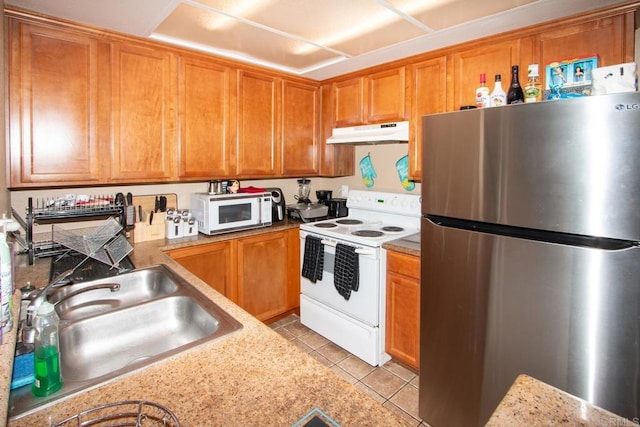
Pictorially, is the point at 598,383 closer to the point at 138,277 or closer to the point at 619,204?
the point at 619,204

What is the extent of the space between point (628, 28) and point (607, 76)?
0.58 meters

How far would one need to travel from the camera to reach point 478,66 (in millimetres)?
2287

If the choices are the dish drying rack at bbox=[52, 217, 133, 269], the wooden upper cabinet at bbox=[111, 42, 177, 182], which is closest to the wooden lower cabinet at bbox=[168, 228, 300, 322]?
the dish drying rack at bbox=[52, 217, 133, 269]

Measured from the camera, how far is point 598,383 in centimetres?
135

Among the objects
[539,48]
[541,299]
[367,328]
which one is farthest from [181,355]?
[539,48]

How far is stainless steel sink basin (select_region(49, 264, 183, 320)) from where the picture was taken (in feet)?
4.93

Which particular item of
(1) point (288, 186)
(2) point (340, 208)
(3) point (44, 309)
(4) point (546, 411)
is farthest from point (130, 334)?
(1) point (288, 186)

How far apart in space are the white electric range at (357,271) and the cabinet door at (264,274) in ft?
0.59

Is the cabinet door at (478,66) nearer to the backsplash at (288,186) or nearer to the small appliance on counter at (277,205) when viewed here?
the backsplash at (288,186)

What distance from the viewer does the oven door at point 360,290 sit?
2.41m

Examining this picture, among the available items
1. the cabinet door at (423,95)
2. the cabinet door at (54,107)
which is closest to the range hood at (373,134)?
the cabinet door at (423,95)

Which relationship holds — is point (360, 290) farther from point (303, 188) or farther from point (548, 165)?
point (303, 188)

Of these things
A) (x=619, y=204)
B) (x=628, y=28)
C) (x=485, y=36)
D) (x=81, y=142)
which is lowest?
(x=619, y=204)

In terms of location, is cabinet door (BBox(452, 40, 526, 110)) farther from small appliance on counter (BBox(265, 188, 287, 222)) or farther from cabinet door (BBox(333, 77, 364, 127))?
small appliance on counter (BBox(265, 188, 287, 222))
